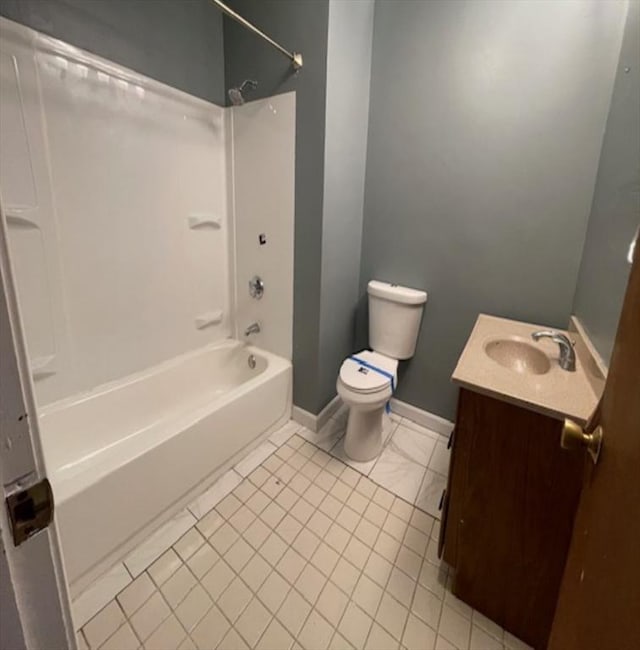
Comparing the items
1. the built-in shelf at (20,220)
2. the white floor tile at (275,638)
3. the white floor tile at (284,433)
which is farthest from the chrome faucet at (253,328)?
the white floor tile at (275,638)

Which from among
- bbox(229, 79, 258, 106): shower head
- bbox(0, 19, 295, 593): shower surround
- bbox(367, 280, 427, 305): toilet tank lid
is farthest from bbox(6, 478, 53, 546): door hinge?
bbox(229, 79, 258, 106): shower head

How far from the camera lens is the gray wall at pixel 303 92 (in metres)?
1.66

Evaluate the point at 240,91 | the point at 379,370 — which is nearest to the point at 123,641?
the point at 379,370

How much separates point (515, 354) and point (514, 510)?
2.37ft

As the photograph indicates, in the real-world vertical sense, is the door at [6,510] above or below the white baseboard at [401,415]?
above

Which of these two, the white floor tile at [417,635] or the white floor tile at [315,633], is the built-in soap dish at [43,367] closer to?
the white floor tile at [315,633]

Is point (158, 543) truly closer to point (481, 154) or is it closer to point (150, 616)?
point (150, 616)

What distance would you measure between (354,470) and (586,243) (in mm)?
1591

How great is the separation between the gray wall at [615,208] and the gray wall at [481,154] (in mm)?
105

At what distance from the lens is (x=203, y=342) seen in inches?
89.8

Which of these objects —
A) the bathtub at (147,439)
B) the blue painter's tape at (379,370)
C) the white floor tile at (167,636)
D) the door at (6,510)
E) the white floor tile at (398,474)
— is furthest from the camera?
the blue painter's tape at (379,370)

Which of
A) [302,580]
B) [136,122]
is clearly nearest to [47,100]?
[136,122]

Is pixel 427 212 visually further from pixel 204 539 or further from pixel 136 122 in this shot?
pixel 204 539

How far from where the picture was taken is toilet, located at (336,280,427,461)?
175 centimetres
